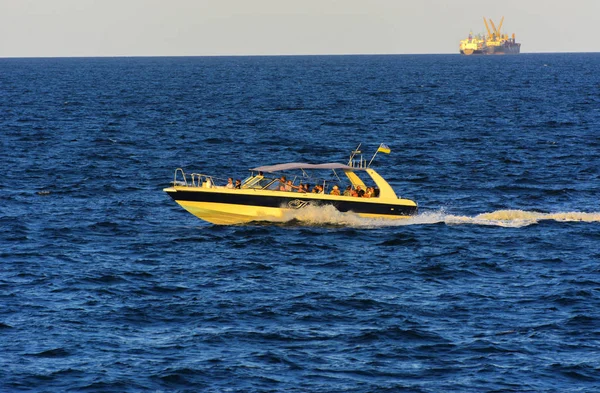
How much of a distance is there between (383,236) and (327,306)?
10868mm

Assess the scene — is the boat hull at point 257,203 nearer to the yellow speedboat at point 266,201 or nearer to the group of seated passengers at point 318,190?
the yellow speedboat at point 266,201

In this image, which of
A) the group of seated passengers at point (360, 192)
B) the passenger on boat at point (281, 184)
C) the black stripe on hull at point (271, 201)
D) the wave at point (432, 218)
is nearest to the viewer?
the black stripe on hull at point (271, 201)

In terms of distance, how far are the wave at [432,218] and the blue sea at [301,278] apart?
0.33 feet

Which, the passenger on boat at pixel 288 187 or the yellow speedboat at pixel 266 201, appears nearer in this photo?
the yellow speedboat at pixel 266 201

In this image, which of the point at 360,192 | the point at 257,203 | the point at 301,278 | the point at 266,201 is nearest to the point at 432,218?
the point at 360,192

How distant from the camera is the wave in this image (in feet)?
136

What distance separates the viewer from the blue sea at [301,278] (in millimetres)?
24516

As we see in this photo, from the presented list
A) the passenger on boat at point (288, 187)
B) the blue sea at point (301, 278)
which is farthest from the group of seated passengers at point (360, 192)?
the passenger on boat at point (288, 187)

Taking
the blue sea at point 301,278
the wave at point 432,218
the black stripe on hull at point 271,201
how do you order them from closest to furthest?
the blue sea at point 301,278 → the black stripe on hull at point 271,201 → the wave at point 432,218

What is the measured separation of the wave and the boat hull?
0.26 metres

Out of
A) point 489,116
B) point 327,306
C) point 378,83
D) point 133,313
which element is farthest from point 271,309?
point 378,83

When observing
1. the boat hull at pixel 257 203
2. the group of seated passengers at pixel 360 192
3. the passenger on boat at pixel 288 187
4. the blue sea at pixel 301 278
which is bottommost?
the blue sea at pixel 301 278

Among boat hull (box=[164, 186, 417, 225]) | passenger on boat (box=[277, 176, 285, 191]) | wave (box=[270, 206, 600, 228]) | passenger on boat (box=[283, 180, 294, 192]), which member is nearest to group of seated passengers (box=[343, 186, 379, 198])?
boat hull (box=[164, 186, 417, 225])

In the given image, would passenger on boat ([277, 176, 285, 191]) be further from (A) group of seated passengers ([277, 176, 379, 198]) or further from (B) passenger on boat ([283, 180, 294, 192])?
(B) passenger on boat ([283, 180, 294, 192])
